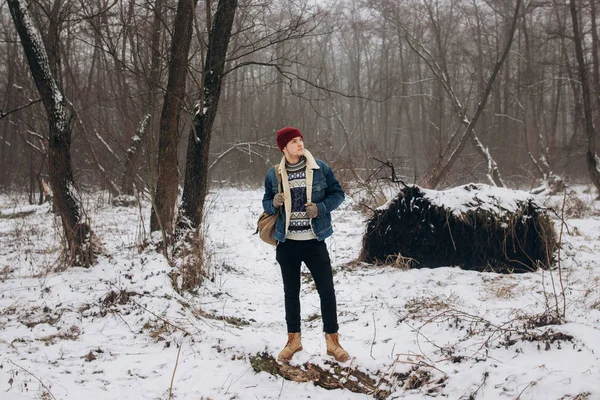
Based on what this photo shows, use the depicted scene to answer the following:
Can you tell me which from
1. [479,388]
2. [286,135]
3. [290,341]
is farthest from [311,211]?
[479,388]

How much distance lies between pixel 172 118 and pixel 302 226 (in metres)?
3.67

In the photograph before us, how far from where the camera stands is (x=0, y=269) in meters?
6.97

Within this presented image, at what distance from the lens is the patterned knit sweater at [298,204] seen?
12.0 ft

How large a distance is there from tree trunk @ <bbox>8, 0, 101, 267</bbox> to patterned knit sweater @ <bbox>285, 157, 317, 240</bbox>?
150 inches

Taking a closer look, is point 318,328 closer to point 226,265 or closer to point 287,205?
point 287,205

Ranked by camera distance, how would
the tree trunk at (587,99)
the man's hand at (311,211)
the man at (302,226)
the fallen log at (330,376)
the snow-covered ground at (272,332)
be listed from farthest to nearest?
the tree trunk at (587,99), the man at (302,226), the man's hand at (311,211), the fallen log at (330,376), the snow-covered ground at (272,332)

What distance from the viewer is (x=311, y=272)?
3.67 meters

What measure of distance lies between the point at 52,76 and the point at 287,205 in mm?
4598

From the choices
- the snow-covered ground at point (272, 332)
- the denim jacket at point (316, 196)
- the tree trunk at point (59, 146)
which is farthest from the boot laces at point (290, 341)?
the tree trunk at point (59, 146)

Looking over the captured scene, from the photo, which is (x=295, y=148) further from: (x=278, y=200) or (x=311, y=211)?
(x=311, y=211)

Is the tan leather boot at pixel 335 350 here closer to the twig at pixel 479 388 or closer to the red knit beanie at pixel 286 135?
the twig at pixel 479 388

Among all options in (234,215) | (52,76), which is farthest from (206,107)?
(234,215)

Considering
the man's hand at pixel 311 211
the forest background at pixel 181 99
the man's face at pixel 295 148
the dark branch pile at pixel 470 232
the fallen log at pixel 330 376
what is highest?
the forest background at pixel 181 99

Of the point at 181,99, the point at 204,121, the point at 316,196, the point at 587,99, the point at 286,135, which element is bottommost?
the point at 316,196
